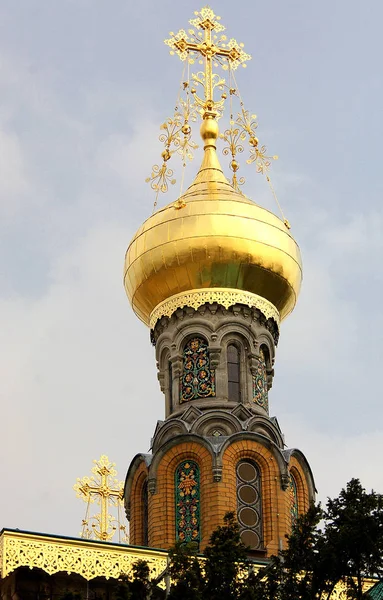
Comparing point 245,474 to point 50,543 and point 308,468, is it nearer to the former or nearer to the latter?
point 308,468

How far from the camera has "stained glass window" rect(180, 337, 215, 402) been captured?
25.4 m

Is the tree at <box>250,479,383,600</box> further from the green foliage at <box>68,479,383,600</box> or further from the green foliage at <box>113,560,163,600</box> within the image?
the green foliage at <box>113,560,163,600</box>

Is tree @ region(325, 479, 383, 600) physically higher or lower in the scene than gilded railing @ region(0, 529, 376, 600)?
lower

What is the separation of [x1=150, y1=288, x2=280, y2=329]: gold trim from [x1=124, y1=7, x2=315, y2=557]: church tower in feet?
0.06

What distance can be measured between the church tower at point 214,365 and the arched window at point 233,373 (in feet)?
0.07

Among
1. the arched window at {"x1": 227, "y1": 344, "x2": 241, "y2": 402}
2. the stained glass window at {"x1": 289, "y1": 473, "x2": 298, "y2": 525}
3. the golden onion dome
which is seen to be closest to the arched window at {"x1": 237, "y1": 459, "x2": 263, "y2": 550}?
the stained glass window at {"x1": 289, "y1": 473, "x2": 298, "y2": 525}

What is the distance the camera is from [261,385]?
2595cm

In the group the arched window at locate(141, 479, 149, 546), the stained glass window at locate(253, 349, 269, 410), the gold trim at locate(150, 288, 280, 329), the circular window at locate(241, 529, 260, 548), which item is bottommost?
the circular window at locate(241, 529, 260, 548)

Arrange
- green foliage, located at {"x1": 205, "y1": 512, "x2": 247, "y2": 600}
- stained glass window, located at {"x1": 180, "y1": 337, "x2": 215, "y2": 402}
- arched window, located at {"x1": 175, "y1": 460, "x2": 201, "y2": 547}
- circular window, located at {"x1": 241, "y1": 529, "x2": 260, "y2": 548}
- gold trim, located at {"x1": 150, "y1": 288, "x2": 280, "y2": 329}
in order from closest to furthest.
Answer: green foliage, located at {"x1": 205, "y1": 512, "x2": 247, "y2": 600} → circular window, located at {"x1": 241, "y1": 529, "x2": 260, "y2": 548} → arched window, located at {"x1": 175, "y1": 460, "x2": 201, "y2": 547} → stained glass window, located at {"x1": 180, "y1": 337, "x2": 215, "y2": 402} → gold trim, located at {"x1": 150, "y1": 288, "x2": 280, "y2": 329}

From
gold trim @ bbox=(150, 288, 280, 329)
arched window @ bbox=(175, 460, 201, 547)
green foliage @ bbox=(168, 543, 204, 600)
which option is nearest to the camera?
green foliage @ bbox=(168, 543, 204, 600)

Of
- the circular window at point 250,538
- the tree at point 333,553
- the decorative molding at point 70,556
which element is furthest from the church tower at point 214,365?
the tree at point 333,553

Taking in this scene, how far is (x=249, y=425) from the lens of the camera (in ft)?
81.3

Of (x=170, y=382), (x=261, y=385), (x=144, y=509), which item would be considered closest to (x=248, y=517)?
(x=144, y=509)

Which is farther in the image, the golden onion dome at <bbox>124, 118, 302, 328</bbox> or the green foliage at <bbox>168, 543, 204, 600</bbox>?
the golden onion dome at <bbox>124, 118, 302, 328</bbox>
